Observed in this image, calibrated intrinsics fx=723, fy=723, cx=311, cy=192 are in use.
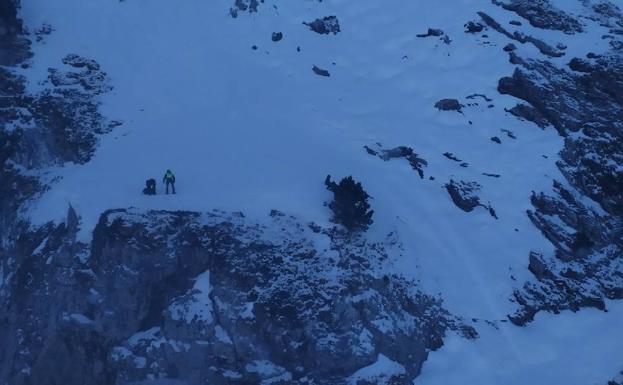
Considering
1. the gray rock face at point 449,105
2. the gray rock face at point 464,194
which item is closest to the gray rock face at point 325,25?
the gray rock face at point 449,105

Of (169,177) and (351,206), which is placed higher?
(169,177)

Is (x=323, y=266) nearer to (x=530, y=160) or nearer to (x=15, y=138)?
(x=530, y=160)

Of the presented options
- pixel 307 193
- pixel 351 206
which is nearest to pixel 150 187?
pixel 307 193

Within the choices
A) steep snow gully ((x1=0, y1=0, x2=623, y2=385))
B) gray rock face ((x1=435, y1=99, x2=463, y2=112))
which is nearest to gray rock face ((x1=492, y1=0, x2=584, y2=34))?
steep snow gully ((x1=0, y1=0, x2=623, y2=385))

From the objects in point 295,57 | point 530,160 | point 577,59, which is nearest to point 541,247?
point 530,160

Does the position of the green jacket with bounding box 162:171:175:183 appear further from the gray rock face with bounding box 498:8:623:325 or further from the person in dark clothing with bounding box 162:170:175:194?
the gray rock face with bounding box 498:8:623:325

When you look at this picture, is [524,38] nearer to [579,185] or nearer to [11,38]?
[579,185]

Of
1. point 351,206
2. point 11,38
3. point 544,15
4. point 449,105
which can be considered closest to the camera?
point 351,206
